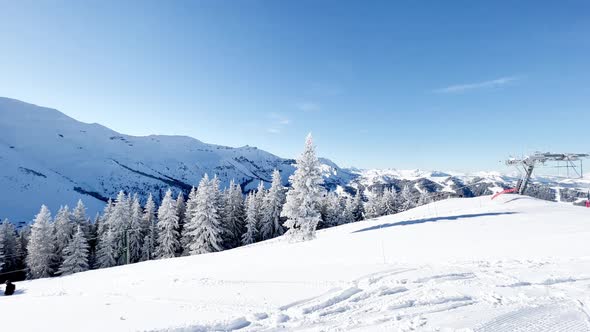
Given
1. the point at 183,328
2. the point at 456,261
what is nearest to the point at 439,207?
the point at 456,261

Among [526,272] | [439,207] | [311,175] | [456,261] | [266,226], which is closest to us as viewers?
[526,272]

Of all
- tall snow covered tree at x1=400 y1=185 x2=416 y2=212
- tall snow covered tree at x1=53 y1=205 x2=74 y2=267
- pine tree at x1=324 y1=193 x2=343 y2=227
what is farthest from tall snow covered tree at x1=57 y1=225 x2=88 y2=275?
tall snow covered tree at x1=400 y1=185 x2=416 y2=212

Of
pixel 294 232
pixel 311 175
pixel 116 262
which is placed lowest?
pixel 116 262

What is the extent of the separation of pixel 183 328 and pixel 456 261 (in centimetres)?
1151

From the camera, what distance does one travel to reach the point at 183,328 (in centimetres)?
633

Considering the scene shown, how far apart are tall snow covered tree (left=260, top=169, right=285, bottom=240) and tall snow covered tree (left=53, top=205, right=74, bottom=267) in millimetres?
28313

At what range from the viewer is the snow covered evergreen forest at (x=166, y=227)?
3069 cm

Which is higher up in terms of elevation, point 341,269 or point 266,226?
point 341,269

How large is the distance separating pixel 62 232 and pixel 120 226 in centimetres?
741

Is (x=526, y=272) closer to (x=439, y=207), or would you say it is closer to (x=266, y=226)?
(x=439, y=207)

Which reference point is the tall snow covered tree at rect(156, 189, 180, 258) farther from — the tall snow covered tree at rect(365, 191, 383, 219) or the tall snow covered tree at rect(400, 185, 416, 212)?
the tall snow covered tree at rect(400, 185, 416, 212)

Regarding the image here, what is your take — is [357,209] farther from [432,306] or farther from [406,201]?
[432,306]

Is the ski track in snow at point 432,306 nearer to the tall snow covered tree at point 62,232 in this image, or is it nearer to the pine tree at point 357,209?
the tall snow covered tree at point 62,232

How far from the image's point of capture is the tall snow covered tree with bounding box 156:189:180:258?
143 feet
